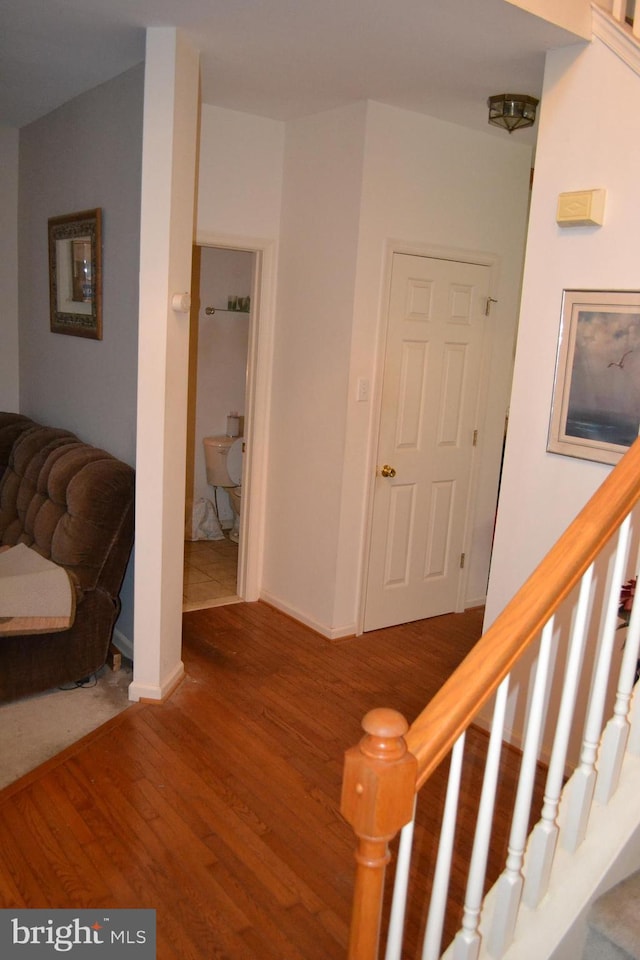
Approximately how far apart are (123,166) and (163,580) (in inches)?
71.2

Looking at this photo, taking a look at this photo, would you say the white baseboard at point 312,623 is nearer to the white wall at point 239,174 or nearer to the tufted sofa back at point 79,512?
the tufted sofa back at point 79,512

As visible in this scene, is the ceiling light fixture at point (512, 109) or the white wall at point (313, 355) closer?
the ceiling light fixture at point (512, 109)

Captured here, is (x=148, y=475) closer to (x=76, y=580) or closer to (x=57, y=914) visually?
(x=76, y=580)

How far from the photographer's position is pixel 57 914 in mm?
2182

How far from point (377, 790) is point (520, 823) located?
424mm

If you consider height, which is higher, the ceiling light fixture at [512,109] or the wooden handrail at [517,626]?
the ceiling light fixture at [512,109]

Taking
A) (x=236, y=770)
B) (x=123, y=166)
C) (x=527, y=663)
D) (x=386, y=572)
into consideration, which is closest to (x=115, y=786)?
(x=236, y=770)

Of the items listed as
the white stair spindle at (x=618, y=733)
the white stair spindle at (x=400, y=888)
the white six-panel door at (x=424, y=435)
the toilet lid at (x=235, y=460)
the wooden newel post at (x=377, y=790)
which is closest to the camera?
the wooden newel post at (x=377, y=790)

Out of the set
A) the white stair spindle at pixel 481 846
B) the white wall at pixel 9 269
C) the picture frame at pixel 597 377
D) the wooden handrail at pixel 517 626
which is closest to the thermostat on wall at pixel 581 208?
the picture frame at pixel 597 377

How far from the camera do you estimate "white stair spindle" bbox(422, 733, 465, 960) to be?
4.20 feet

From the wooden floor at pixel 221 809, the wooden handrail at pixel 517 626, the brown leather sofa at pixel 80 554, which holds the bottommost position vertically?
the wooden floor at pixel 221 809

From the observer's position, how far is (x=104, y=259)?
366 cm

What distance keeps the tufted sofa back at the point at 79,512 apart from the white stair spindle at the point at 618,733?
2.35m

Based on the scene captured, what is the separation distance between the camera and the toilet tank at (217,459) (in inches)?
222
